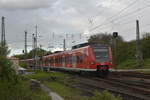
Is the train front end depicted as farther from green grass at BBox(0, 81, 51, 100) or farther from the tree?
the tree

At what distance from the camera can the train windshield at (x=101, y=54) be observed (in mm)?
32250

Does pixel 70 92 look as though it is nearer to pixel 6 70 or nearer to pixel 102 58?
pixel 6 70

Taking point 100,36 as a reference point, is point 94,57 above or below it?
below

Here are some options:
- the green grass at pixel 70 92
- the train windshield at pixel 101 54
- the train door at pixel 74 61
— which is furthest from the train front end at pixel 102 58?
the train door at pixel 74 61

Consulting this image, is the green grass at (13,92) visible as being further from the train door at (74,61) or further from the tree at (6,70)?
the train door at (74,61)

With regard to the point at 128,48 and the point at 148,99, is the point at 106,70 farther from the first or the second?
the point at 128,48

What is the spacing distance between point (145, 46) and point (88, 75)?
30.5 meters

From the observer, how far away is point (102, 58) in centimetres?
3241

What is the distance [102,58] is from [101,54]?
38 centimetres

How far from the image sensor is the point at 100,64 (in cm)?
3194

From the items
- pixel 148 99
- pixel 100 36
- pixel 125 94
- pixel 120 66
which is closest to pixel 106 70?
pixel 125 94

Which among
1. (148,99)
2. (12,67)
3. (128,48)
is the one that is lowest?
(148,99)

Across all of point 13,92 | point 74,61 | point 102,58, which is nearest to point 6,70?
point 13,92

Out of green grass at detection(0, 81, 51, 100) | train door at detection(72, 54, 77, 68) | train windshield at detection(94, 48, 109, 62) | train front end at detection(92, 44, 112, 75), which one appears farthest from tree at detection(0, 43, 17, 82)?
train door at detection(72, 54, 77, 68)
